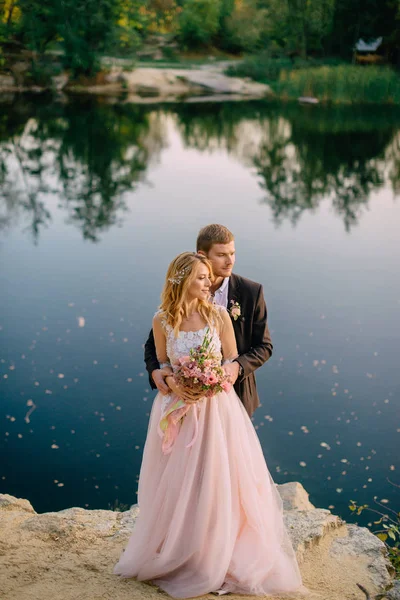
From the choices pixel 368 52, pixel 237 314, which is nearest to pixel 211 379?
pixel 237 314

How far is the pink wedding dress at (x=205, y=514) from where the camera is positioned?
12.7 ft

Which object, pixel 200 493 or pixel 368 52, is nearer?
pixel 200 493

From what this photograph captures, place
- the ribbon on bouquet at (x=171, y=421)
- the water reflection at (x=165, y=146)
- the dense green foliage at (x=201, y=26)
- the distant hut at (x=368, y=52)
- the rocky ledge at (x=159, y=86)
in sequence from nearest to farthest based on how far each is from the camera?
the ribbon on bouquet at (x=171, y=421) → the water reflection at (x=165, y=146) → the dense green foliage at (x=201, y=26) → the rocky ledge at (x=159, y=86) → the distant hut at (x=368, y=52)

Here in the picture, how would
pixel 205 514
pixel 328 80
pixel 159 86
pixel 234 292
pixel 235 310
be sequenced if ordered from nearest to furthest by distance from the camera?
1. pixel 205 514
2. pixel 235 310
3. pixel 234 292
4. pixel 328 80
5. pixel 159 86

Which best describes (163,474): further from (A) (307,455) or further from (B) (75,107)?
(B) (75,107)

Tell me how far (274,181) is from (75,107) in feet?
52.2

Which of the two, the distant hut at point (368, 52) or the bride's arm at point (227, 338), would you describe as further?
the distant hut at point (368, 52)

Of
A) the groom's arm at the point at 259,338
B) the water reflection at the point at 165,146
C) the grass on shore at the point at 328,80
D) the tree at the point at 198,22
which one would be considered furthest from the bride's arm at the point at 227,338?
the tree at the point at 198,22

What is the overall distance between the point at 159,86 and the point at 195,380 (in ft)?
130

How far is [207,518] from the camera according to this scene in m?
3.87

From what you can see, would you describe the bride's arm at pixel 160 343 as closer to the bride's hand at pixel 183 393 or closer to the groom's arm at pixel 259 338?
the bride's hand at pixel 183 393

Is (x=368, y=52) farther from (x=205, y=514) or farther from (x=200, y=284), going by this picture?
(x=205, y=514)

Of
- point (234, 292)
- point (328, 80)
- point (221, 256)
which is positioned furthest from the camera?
point (328, 80)

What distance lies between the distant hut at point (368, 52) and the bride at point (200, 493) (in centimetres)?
4132
